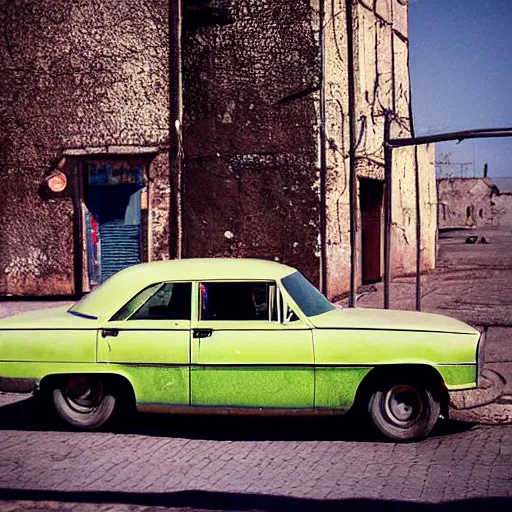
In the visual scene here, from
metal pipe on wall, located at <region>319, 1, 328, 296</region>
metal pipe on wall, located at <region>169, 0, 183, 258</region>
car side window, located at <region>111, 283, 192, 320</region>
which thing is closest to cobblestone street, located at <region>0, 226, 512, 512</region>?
car side window, located at <region>111, 283, 192, 320</region>

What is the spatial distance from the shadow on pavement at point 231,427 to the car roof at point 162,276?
98cm

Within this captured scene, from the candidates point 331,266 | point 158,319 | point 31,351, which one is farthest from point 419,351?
point 331,266

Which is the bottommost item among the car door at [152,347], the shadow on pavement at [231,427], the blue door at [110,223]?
the shadow on pavement at [231,427]

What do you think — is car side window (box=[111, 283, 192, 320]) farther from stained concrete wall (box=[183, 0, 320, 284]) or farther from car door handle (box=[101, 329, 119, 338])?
stained concrete wall (box=[183, 0, 320, 284])

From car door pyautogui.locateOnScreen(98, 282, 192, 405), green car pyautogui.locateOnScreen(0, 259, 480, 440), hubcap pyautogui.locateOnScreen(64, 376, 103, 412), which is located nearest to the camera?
green car pyautogui.locateOnScreen(0, 259, 480, 440)

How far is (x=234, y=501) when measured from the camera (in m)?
4.08

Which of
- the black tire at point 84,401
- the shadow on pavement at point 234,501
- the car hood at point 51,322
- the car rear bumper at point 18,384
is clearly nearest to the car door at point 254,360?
the black tire at point 84,401

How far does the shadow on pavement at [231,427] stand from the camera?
5.56 meters

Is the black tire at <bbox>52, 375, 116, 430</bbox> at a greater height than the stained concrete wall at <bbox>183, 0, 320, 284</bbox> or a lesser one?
lesser

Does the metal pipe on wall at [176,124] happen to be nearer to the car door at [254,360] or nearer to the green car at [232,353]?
the green car at [232,353]

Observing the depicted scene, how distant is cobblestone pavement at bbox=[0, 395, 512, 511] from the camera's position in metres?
4.12

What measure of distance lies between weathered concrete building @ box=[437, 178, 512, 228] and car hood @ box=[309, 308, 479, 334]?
5812 cm

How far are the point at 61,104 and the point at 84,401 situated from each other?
8012 millimetres

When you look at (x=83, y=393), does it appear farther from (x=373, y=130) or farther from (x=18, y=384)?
(x=373, y=130)
